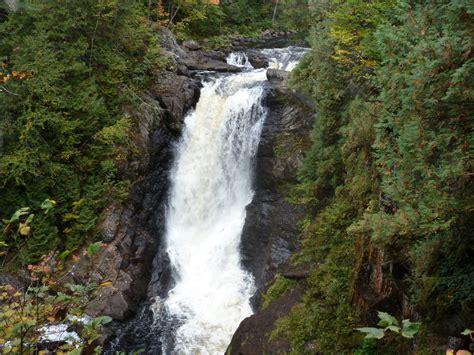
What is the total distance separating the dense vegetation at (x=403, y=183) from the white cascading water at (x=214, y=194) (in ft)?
11.9

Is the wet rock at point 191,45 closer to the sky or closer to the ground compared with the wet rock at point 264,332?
closer to the sky

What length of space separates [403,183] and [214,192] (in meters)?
10.1

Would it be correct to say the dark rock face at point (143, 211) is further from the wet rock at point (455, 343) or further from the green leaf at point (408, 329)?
the green leaf at point (408, 329)

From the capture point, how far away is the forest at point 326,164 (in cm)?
414

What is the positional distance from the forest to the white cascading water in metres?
1.83

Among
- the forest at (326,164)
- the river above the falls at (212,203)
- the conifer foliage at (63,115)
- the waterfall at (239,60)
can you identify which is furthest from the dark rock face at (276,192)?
the waterfall at (239,60)

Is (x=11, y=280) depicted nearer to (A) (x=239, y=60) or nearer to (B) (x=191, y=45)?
(B) (x=191, y=45)

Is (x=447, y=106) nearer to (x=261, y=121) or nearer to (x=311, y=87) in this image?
(x=311, y=87)

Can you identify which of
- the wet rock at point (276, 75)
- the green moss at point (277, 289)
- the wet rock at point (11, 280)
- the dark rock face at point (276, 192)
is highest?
the wet rock at point (276, 75)

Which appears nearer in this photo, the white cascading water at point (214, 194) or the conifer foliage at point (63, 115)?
the conifer foliage at point (63, 115)

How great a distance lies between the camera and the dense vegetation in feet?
13.6

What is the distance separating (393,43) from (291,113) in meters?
8.30

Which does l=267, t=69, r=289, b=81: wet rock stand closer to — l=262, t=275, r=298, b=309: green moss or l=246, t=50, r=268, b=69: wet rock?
l=246, t=50, r=268, b=69: wet rock

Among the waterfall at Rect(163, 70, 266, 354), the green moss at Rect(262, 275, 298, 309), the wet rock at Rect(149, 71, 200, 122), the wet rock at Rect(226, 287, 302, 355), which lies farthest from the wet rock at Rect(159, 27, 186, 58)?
the wet rock at Rect(226, 287, 302, 355)
